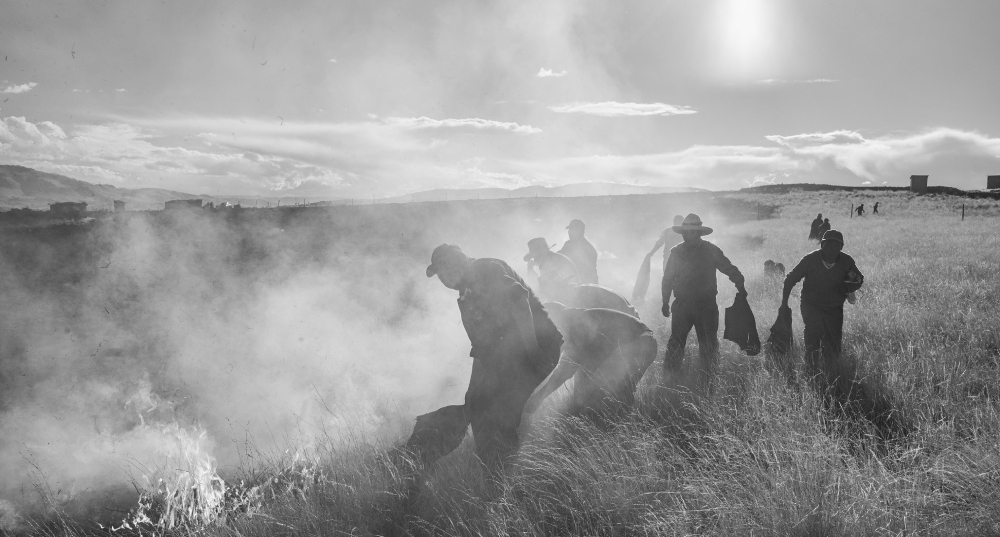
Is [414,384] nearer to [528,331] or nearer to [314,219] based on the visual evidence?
[528,331]

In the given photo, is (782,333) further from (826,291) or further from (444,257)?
(444,257)

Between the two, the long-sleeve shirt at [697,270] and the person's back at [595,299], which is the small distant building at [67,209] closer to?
the person's back at [595,299]

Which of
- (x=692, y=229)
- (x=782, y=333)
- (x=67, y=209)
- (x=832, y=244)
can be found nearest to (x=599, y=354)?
(x=692, y=229)

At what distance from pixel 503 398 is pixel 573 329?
3.53ft

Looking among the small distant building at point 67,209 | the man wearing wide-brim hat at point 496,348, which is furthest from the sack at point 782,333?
the small distant building at point 67,209

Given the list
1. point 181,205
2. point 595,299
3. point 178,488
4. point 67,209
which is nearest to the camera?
point 595,299

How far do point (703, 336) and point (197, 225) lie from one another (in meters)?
26.0

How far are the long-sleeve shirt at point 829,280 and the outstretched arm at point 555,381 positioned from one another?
261cm

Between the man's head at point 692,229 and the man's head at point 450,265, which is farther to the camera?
the man's head at point 692,229

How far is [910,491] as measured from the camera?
2758mm

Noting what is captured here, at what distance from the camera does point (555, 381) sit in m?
4.59

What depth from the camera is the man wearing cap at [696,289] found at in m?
5.84

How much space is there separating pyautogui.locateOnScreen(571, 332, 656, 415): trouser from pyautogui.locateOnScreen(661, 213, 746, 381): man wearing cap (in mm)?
1278

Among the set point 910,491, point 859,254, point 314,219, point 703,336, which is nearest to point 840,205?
point 859,254
